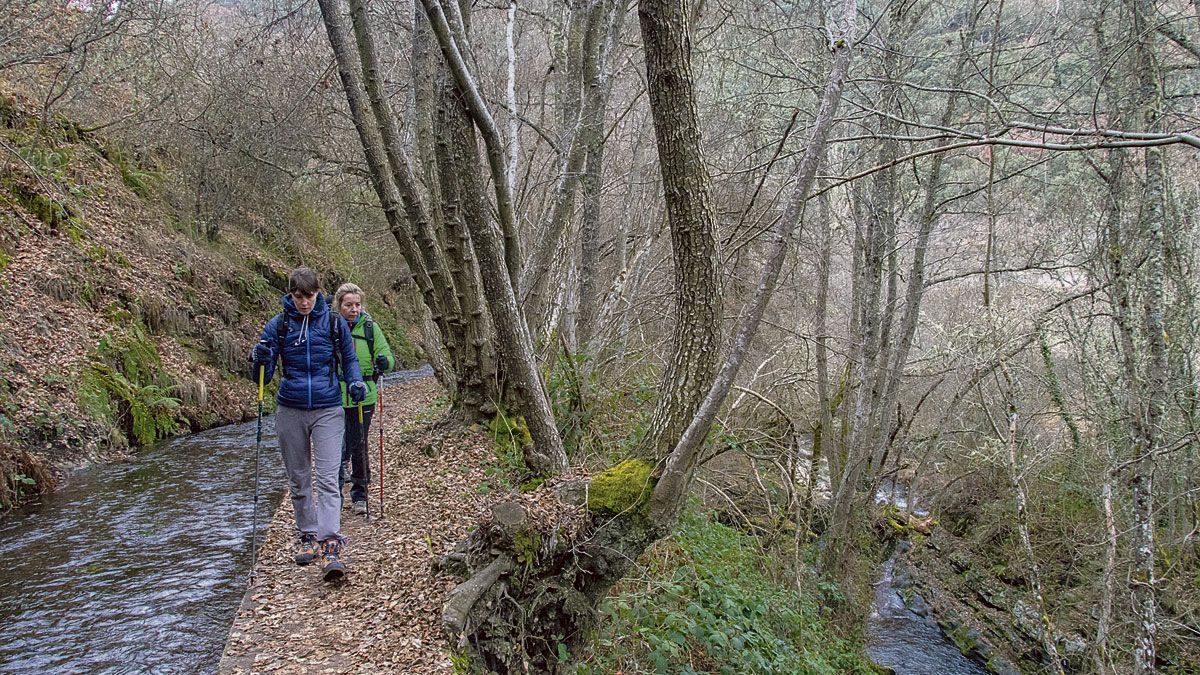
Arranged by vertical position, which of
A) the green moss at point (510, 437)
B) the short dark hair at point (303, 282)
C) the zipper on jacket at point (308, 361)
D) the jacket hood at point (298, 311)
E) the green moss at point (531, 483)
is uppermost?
the short dark hair at point (303, 282)

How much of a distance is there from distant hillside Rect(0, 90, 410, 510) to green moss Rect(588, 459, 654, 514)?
645 centimetres

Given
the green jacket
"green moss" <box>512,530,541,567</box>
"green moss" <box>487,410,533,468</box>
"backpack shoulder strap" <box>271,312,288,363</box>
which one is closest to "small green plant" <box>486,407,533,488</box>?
"green moss" <box>487,410,533,468</box>

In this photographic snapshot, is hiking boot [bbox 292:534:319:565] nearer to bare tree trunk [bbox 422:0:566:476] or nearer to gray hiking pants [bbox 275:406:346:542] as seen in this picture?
gray hiking pants [bbox 275:406:346:542]

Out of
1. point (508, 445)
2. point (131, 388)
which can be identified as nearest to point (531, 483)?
point (508, 445)

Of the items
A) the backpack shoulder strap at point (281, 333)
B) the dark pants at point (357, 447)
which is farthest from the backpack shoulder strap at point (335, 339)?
the dark pants at point (357, 447)

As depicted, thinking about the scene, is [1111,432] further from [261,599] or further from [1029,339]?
[261,599]

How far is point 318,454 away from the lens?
4.86 meters

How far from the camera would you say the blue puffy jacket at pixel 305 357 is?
4.77m

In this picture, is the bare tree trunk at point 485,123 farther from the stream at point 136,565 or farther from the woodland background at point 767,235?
the stream at point 136,565

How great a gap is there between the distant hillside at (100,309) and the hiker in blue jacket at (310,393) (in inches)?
170

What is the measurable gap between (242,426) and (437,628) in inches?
380

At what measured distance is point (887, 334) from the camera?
10.2 meters

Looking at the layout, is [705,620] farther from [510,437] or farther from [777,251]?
[510,437]

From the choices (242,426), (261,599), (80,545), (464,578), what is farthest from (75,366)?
(464,578)
